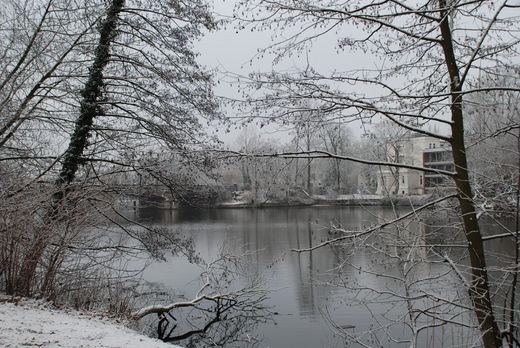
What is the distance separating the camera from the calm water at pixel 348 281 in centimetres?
480

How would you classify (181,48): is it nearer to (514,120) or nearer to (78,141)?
(78,141)

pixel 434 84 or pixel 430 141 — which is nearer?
pixel 434 84

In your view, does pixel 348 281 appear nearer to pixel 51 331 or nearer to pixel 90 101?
pixel 51 331

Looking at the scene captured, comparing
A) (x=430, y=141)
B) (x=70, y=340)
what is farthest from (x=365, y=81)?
(x=70, y=340)

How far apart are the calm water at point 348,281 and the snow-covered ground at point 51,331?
8.88 feet

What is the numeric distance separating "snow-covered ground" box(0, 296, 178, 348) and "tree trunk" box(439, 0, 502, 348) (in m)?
3.47

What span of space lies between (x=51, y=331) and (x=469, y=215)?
479cm

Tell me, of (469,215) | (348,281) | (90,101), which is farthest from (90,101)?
(469,215)

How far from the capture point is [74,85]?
8.60 meters

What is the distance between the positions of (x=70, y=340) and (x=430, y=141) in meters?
6.28

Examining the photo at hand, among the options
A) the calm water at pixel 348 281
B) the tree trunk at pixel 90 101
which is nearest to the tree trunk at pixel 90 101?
the tree trunk at pixel 90 101

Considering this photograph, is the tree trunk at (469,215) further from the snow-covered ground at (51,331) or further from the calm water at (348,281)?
the snow-covered ground at (51,331)

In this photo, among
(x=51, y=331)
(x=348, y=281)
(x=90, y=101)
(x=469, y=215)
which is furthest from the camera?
(x=348, y=281)

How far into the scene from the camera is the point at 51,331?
15.5 ft
